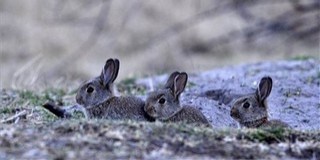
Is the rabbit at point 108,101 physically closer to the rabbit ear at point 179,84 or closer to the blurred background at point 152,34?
the rabbit ear at point 179,84

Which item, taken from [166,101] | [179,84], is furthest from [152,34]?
[166,101]

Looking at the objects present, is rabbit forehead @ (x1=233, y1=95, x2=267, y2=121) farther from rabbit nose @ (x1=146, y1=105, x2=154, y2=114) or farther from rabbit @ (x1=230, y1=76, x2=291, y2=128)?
rabbit nose @ (x1=146, y1=105, x2=154, y2=114)

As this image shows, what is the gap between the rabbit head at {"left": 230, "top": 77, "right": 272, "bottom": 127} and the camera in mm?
8391

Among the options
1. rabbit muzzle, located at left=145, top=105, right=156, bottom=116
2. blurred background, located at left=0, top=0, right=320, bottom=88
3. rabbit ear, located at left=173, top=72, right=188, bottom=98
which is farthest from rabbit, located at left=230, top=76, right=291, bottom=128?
blurred background, located at left=0, top=0, right=320, bottom=88

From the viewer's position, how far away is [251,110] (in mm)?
8422

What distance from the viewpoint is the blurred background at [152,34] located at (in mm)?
17125

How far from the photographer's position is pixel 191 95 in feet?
32.2

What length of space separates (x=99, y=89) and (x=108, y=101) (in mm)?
154

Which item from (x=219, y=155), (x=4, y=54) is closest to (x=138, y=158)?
(x=219, y=155)

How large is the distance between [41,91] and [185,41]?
874 cm

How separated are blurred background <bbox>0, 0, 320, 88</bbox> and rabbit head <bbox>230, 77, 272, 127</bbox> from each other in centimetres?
807

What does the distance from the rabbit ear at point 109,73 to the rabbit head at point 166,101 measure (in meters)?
0.38

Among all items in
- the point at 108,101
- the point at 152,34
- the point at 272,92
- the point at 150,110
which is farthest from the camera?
the point at 152,34

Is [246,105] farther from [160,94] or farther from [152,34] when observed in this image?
[152,34]
